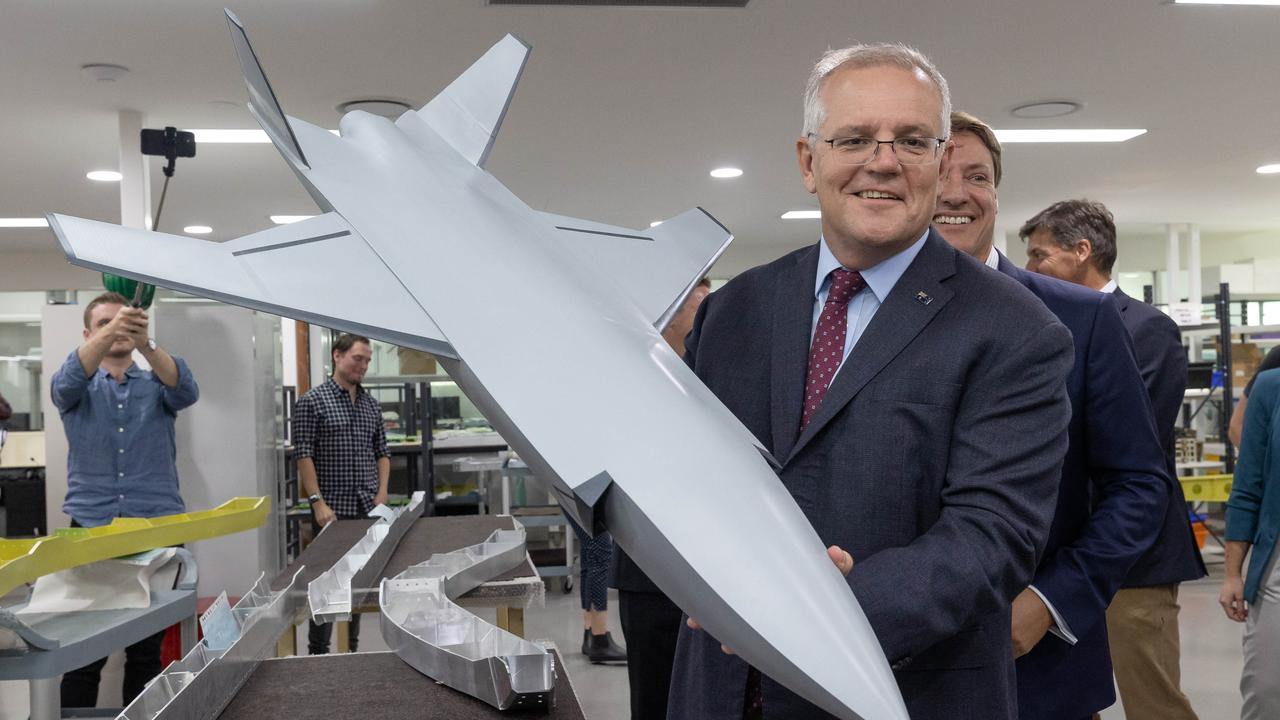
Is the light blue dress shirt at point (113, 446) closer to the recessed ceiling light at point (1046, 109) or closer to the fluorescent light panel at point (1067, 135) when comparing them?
the recessed ceiling light at point (1046, 109)

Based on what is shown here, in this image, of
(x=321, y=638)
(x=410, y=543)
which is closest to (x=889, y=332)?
(x=410, y=543)

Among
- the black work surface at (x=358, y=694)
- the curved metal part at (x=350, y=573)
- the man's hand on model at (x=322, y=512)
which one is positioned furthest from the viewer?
the man's hand on model at (x=322, y=512)

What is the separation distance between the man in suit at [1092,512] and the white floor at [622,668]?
2.23 meters

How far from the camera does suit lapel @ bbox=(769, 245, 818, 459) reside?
1076 millimetres

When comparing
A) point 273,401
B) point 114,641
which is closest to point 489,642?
point 114,641

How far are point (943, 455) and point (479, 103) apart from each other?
60 centimetres

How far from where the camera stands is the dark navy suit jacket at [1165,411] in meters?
2.35

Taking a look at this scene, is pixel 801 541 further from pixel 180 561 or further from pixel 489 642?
pixel 180 561

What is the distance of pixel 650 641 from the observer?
2.36 metres

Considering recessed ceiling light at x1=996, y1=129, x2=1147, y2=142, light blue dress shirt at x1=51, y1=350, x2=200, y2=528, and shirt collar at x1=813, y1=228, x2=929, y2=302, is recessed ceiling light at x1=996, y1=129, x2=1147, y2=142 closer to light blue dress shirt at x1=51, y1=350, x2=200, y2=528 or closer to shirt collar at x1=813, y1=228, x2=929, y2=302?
light blue dress shirt at x1=51, y1=350, x2=200, y2=528

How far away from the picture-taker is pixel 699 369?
1.17m

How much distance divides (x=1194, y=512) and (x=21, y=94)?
7943mm

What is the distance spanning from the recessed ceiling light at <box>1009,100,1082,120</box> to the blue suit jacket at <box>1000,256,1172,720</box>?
193 inches

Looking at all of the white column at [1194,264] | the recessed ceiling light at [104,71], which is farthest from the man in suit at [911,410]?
the white column at [1194,264]
